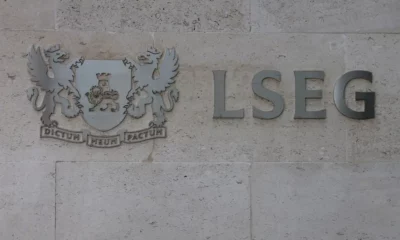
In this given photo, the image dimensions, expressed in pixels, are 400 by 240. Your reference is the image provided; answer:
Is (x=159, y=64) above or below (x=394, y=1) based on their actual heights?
below

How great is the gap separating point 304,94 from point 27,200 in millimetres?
2462

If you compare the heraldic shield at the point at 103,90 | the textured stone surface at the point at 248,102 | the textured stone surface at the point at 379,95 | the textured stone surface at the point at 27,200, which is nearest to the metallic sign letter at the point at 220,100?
the textured stone surface at the point at 248,102

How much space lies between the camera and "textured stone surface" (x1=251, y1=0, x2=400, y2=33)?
494cm

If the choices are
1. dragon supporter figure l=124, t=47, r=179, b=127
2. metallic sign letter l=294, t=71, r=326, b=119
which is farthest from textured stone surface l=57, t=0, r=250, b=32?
metallic sign letter l=294, t=71, r=326, b=119

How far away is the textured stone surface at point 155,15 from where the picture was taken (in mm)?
4836

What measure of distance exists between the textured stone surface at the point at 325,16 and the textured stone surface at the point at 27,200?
2.18m

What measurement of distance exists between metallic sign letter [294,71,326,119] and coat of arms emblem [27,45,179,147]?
103 centimetres

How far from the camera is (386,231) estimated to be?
4848 mm

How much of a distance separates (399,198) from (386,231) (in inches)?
11.8

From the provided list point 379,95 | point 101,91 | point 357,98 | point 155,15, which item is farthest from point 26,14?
point 379,95

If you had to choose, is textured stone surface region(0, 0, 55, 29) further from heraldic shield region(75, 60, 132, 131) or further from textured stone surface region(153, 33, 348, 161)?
textured stone surface region(153, 33, 348, 161)

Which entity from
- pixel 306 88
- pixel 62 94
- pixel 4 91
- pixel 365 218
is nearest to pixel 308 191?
pixel 365 218

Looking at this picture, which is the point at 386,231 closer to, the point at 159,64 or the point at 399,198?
the point at 399,198

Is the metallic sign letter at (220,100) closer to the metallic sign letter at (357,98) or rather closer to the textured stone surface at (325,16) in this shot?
the textured stone surface at (325,16)
